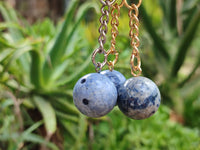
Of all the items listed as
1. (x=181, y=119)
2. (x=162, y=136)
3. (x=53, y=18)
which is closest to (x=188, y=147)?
(x=162, y=136)

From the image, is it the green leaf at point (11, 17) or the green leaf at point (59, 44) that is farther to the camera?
the green leaf at point (11, 17)

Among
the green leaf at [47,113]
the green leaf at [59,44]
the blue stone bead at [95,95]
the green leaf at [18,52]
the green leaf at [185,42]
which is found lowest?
the green leaf at [185,42]

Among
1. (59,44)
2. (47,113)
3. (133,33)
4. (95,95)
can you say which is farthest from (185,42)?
(95,95)

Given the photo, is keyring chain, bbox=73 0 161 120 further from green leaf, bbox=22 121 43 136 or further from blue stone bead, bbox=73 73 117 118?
green leaf, bbox=22 121 43 136

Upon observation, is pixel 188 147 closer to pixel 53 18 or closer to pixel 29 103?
pixel 29 103

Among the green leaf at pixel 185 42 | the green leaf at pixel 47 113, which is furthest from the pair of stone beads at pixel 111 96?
the green leaf at pixel 185 42

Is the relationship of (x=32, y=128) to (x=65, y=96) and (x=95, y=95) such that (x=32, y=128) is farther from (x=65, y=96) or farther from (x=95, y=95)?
(x=95, y=95)

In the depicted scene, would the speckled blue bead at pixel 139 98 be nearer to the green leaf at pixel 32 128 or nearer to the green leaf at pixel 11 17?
the green leaf at pixel 32 128
